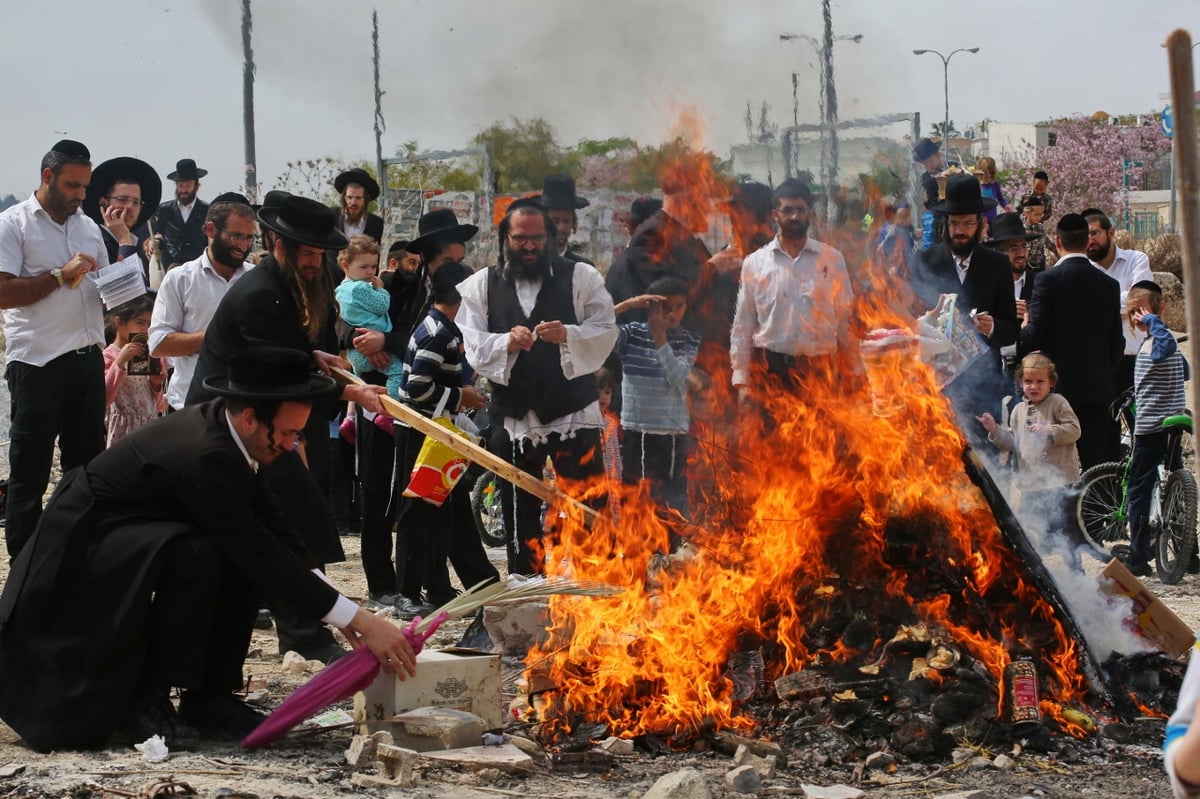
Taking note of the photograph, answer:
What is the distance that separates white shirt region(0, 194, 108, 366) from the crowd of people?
13 millimetres

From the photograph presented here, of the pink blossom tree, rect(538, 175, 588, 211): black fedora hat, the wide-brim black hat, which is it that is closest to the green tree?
rect(538, 175, 588, 211): black fedora hat

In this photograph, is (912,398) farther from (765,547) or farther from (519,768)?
(519,768)

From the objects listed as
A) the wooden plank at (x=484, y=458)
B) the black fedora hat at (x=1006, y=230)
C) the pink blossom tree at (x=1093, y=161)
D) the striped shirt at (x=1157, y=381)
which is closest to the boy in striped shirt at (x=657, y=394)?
the wooden plank at (x=484, y=458)

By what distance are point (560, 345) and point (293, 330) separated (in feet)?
5.65

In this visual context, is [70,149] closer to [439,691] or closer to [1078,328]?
[439,691]

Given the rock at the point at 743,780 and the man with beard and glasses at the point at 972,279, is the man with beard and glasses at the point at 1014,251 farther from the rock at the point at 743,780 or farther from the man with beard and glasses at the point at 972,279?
the rock at the point at 743,780

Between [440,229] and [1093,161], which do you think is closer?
[440,229]

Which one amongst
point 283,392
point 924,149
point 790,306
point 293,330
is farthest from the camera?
point 924,149

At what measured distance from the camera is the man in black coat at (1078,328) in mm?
9383

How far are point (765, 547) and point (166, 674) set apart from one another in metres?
2.64

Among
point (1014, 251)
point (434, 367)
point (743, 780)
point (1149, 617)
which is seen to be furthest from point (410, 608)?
point (1014, 251)

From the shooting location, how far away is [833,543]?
5.95 m

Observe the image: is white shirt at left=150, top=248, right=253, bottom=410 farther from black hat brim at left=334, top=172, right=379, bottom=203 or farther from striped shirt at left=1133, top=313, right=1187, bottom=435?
striped shirt at left=1133, top=313, right=1187, bottom=435

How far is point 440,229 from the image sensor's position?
29.9 feet
